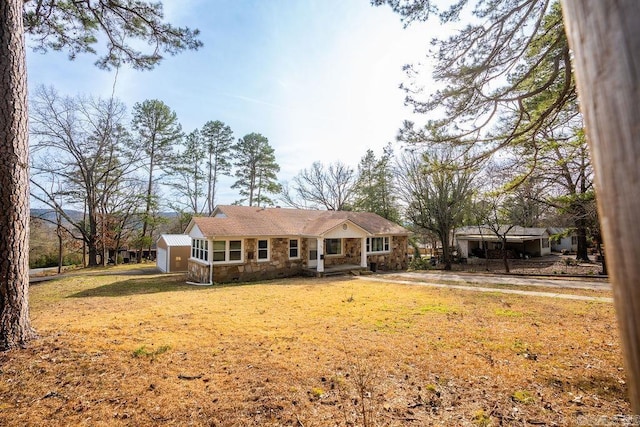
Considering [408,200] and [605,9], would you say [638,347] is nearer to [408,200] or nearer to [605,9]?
[605,9]

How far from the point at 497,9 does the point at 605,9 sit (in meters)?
5.77

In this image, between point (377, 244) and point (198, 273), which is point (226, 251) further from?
point (377, 244)

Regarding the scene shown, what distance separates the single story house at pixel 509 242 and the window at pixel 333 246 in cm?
1650

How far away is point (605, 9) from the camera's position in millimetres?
672

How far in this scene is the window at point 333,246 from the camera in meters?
18.2

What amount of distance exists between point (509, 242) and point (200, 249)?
99.6 feet

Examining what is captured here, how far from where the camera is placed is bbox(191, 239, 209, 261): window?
1517cm

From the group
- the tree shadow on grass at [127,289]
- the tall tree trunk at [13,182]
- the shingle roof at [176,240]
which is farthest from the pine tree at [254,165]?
the tall tree trunk at [13,182]

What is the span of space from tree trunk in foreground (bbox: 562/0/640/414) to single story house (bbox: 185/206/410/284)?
14.9 metres

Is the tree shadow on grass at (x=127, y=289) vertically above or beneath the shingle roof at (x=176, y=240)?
beneath

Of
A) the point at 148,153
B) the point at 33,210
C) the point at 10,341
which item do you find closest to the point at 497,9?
the point at 10,341

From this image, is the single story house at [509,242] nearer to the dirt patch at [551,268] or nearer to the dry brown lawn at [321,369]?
the dirt patch at [551,268]

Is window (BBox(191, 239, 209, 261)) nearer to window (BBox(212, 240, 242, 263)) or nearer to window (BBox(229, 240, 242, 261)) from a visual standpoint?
window (BBox(212, 240, 242, 263))

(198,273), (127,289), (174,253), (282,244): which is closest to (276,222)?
(282,244)
